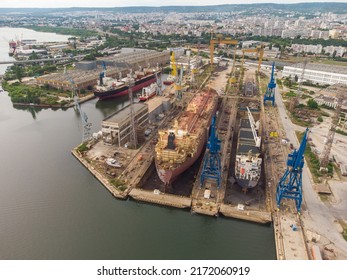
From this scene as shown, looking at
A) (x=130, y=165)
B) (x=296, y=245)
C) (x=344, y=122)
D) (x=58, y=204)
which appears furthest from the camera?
(x=344, y=122)

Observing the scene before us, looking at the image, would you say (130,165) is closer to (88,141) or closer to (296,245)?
(88,141)

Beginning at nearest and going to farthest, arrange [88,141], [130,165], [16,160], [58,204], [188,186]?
[58,204] → [188,186] → [130,165] → [16,160] → [88,141]

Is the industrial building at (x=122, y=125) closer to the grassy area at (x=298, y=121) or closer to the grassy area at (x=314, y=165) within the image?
the grassy area at (x=314, y=165)

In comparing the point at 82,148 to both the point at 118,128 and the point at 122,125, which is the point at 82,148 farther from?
the point at 122,125

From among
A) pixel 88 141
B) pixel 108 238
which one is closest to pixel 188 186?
pixel 108 238

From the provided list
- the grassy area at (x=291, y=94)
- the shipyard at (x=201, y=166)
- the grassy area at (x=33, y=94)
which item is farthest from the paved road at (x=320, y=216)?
the grassy area at (x=33, y=94)

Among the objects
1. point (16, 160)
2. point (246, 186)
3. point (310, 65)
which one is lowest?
point (16, 160)
